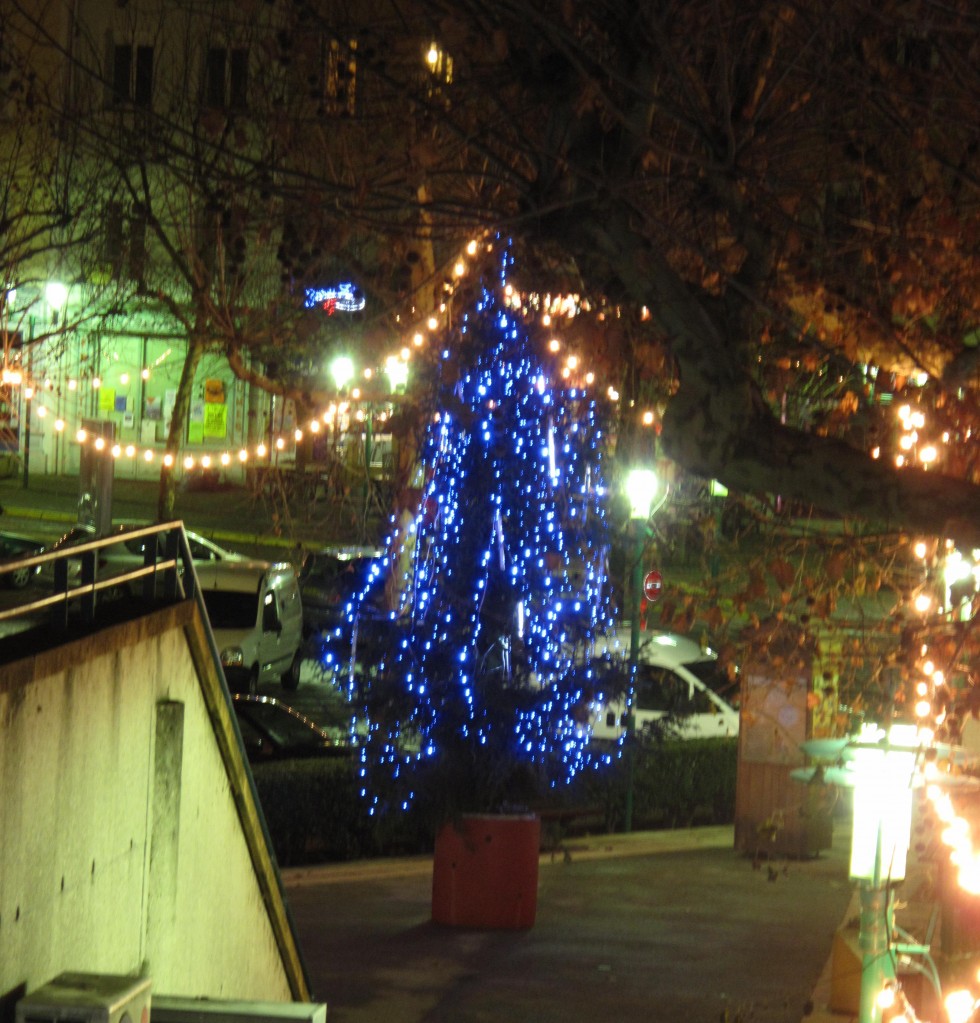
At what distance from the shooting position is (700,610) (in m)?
10.7

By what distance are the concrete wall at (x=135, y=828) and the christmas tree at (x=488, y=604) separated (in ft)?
8.95

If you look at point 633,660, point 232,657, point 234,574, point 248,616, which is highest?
point 633,660

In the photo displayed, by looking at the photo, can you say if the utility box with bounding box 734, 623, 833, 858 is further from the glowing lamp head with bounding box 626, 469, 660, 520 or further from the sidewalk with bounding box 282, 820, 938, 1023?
the glowing lamp head with bounding box 626, 469, 660, 520

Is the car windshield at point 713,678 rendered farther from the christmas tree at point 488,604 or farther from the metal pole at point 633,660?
the christmas tree at point 488,604

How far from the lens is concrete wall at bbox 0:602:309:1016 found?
5.77 meters

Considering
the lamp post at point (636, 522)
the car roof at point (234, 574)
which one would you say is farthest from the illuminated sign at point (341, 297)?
the lamp post at point (636, 522)

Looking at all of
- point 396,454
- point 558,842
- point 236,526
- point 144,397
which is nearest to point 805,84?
point 558,842

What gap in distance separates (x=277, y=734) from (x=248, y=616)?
4.42 metres

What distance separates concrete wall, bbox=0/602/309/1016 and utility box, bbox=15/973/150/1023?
81 mm

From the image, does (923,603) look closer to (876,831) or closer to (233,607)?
(876,831)

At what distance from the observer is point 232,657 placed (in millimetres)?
19453

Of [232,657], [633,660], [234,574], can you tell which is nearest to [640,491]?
[633,660]

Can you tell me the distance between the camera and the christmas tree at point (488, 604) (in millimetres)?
11828

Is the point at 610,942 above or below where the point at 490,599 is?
below
